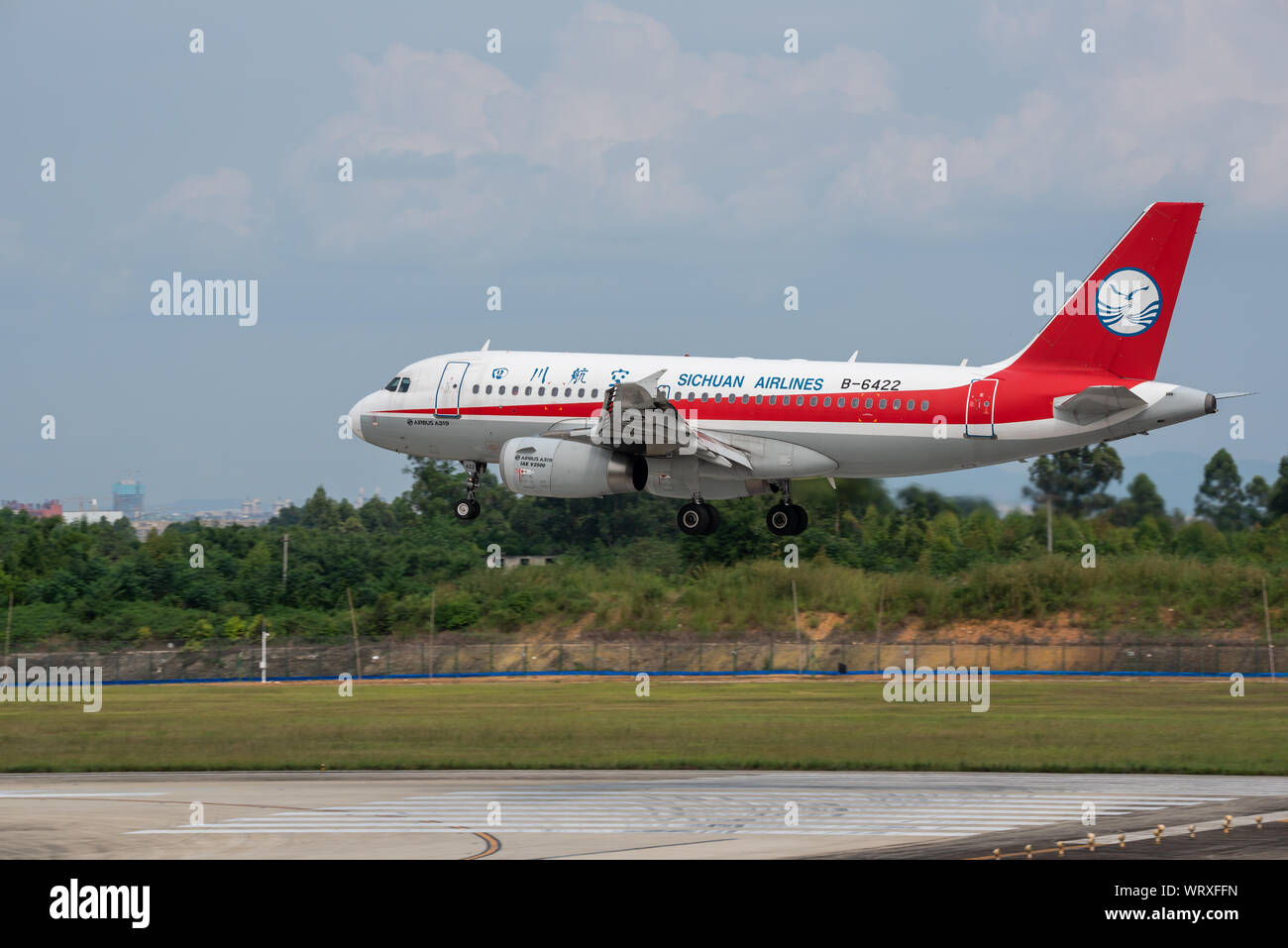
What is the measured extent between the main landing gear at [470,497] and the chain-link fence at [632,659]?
27.5 metres

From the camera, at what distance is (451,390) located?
54.6 m

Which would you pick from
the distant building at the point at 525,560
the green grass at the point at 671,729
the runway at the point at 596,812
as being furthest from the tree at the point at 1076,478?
the runway at the point at 596,812

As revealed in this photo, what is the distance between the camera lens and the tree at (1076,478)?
279 ft

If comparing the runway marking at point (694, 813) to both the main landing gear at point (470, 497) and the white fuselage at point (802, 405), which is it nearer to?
the white fuselage at point (802, 405)

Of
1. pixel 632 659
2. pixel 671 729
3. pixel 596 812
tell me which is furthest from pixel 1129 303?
pixel 632 659

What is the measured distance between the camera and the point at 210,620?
304 ft

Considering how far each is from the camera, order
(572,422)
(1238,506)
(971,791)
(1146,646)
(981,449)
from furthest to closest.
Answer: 1. (1238,506)
2. (1146,646)
3. (572,422)
4. (981,449)
5. (971,791)

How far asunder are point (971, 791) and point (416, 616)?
5270 centimetres

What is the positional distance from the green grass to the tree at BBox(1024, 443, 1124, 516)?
13.2 metres

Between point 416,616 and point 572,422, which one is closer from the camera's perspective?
point 572,422

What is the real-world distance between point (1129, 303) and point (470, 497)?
21813 millimetres

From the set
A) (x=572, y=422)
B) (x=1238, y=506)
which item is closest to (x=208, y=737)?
(x=572, y=422)

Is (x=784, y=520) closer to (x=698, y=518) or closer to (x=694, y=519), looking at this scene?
(x=698, y=518)
